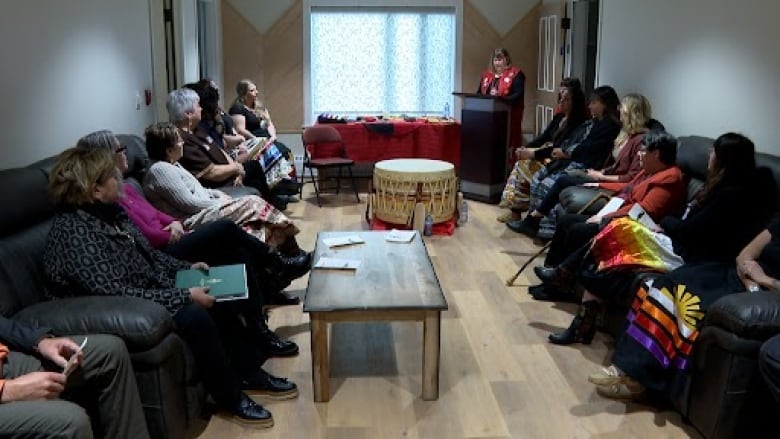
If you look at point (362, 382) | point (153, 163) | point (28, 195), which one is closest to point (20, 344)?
point (28, 195)

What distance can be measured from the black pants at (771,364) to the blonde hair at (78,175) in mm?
2459

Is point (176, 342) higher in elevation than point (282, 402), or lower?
higher

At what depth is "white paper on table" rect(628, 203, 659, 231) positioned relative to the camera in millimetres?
3870

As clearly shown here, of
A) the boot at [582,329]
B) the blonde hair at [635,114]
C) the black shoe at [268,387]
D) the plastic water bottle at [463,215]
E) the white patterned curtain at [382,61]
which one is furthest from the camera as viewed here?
the white patterned curtain at [382,61]

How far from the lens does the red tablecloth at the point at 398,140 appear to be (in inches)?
305

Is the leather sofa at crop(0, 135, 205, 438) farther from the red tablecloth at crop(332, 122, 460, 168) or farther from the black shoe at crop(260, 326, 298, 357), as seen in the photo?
the red tablecloth at crop(332, 122, 460, 168)

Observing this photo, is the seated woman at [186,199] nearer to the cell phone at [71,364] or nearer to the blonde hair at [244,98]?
the cell phone at [71,364]

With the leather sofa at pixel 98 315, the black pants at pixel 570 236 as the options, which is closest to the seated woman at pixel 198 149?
the leather sofa at pixel 98 315

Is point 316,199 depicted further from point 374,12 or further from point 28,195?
point 28,195

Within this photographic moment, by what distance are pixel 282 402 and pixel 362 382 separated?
0.39 metres

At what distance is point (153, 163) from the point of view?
4.02m

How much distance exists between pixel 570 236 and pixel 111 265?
2537mm

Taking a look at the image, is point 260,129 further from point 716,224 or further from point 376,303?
point 716,224

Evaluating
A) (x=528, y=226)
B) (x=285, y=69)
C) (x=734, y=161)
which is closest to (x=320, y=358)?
(x=734, y=161)
